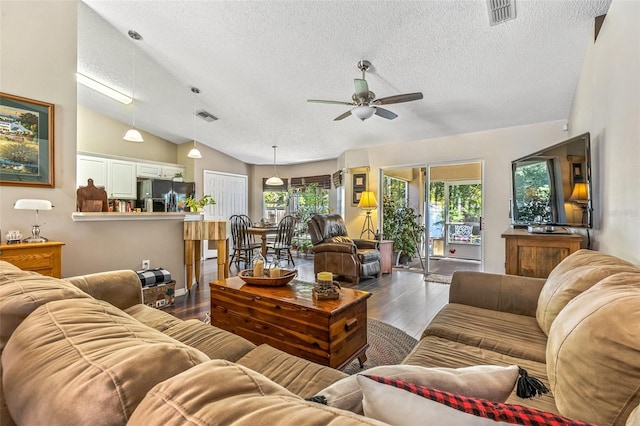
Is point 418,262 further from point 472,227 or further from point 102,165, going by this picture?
point 102,165

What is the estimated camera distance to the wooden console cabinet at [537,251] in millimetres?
2336

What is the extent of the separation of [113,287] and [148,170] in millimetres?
5189

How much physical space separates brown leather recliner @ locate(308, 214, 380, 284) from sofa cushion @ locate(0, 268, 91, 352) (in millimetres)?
3670

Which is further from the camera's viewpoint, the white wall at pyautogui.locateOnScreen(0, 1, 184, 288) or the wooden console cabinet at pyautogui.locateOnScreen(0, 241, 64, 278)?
the white wall at pyautogui.locateOnScreen(0, 1, 184, 288)

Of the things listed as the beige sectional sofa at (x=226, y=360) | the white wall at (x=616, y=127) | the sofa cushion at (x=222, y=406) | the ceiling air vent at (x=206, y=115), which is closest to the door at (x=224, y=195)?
the ceiling air vent at (x=206, y=115)

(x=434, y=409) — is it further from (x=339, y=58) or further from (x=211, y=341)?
(x=339, y=58)

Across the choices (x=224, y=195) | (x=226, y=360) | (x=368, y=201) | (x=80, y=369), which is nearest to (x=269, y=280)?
(x=226, y=360)

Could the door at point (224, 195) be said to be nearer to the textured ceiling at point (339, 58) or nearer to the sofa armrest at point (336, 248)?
the textured ceiling at point (339, 58)

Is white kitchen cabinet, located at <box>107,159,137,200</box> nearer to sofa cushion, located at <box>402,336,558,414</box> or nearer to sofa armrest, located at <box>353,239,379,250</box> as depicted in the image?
sofa armrest, located at <box>353,239,379,250</box>

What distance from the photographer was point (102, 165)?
222 inches

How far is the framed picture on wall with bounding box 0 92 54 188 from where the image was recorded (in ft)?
8.01

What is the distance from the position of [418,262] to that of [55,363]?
6.32 metres

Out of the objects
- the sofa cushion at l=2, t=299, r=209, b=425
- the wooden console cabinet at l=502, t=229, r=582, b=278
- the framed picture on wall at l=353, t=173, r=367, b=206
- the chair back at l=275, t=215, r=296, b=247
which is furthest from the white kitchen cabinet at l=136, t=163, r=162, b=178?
the wooden console cabinet at l=502, t=229, r=582, b=278

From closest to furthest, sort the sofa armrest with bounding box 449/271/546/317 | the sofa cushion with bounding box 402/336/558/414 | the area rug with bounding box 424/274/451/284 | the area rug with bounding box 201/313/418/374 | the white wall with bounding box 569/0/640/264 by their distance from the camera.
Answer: the sofa cushion with bounding box 402/336/558/414, the white wall with bounding box 569/0/640/264, the sofa armrest with bounding box 449/271/546/317, the area rug with bounding box 201/313/418/374, the area rug with bounding box 424/274/451/284
